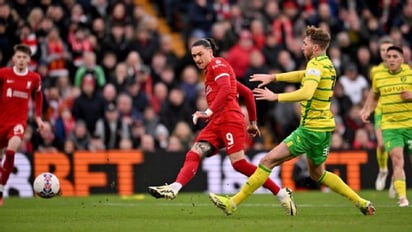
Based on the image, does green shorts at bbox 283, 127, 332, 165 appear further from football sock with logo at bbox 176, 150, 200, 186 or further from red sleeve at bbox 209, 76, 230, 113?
football sock with logo at bbox 176, 150, 200, 186

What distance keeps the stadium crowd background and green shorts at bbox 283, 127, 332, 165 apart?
8.74 metres

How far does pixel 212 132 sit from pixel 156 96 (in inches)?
373

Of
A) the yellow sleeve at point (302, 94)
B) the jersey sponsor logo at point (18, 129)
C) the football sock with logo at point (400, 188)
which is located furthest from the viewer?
the jersey sponsor logo at point (18, 129)

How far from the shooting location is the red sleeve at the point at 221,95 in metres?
14.3

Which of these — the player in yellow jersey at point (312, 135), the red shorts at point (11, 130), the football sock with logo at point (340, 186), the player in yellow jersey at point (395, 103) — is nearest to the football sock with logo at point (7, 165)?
the red shorts at point (11, 130)

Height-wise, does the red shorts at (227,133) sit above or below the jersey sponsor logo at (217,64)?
below

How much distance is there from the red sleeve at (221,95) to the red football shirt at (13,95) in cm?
485

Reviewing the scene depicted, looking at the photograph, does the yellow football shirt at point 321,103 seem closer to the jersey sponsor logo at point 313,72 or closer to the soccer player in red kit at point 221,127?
the jersey sponsor logo at point 313,72

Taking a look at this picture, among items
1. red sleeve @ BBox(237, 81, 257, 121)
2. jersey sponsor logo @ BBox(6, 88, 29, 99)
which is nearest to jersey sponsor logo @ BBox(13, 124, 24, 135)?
jersey sponsor logo @ BBox(6, 88, 29, 99)

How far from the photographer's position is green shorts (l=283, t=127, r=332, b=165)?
14086 millimetres

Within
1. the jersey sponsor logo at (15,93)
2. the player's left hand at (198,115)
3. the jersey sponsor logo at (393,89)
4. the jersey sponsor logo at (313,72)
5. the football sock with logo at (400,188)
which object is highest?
the jersey sponsor logo at (15,93)

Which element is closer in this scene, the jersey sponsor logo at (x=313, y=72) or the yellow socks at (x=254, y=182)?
the jersey sponsor logo at (x=313, y=72)

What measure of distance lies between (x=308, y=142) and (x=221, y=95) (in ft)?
4.47

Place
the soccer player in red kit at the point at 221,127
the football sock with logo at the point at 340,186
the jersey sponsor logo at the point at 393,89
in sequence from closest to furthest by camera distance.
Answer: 1. the football sock with logo at the point at 340,186
2. the soccer player in red kit at the point at 221,127
3. the jersey sponsor logo at the point at 393,89
